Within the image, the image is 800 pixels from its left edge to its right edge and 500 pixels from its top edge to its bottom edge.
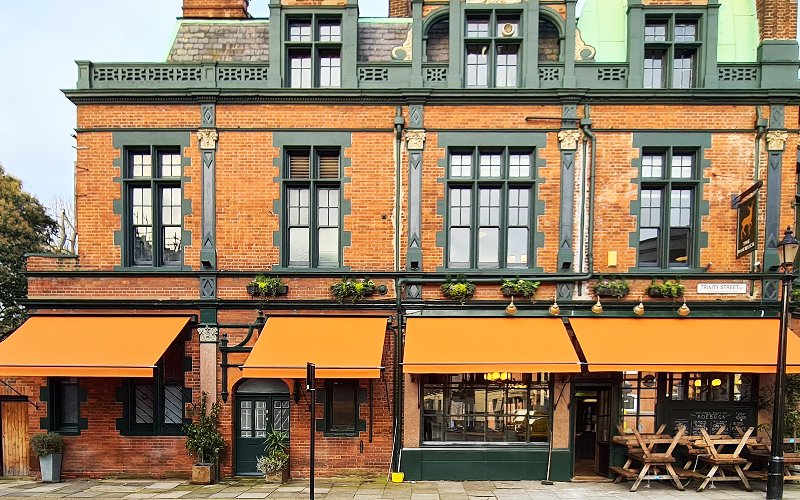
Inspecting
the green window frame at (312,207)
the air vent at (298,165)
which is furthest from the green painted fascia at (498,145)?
the air vent at (298,165)

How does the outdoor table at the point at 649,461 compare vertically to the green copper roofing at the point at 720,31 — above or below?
below

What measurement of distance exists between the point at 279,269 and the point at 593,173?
7.74m

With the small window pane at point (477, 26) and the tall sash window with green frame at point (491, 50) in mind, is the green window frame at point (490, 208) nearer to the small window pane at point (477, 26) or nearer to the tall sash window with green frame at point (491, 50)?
the tall sash window with green frame at point (491, 50)

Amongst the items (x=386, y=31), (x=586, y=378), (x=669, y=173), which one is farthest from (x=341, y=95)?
(x=586, y=378)

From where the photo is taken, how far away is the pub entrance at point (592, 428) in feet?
33.3

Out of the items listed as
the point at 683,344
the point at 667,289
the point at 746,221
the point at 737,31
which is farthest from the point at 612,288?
the point at 737,31

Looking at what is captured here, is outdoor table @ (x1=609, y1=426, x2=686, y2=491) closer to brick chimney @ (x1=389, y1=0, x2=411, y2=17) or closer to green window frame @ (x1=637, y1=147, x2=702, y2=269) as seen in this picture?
green window frame @ (x1=637, y1=147, x2=702, y2=269)

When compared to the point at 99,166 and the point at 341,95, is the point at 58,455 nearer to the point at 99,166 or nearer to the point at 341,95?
the point at 99,166

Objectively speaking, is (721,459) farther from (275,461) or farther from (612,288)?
(275,461)

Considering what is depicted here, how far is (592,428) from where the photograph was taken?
Answer: 10.7 meters

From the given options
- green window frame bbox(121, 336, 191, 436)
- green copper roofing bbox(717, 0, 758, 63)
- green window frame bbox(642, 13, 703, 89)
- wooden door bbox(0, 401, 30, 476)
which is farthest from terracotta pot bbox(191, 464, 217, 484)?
green copper roofing bbox(717, 0, 758, 63)

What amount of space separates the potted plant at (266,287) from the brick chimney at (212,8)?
7113 mm

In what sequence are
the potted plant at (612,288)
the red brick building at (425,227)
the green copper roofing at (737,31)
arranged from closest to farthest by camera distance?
the potted plant at (612,288), the red brick building at (425,227), the green copper roofing at (737,31)

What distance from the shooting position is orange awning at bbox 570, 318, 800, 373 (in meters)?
8.89
